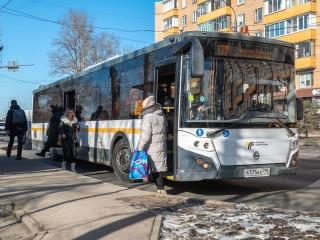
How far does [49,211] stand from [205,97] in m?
3.26

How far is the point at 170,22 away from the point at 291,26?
25.8m

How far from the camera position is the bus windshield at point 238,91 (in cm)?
761

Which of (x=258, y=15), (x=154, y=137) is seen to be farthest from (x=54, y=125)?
(x=258, y=15)

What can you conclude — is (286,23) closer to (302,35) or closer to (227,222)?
(302,35)

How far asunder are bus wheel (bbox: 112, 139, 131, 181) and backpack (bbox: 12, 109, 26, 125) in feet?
15.8

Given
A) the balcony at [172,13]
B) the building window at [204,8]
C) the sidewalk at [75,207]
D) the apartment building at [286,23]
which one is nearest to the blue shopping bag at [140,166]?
the sidewalk at [75,207]

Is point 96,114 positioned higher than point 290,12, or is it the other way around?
point 290,12

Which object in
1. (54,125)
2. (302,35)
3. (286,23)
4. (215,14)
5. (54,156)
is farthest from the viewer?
(215,14)

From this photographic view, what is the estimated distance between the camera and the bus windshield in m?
7.61

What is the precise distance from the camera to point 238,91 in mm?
7875

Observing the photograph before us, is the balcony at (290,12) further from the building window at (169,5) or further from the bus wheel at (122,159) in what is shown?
the bus wheel at (122,159)

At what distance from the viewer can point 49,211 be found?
252 inches

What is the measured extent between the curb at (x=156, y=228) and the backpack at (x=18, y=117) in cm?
924

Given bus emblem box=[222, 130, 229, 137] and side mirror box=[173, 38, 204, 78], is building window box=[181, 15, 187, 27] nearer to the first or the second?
side mirror box=[173, 38, 204, 78]
